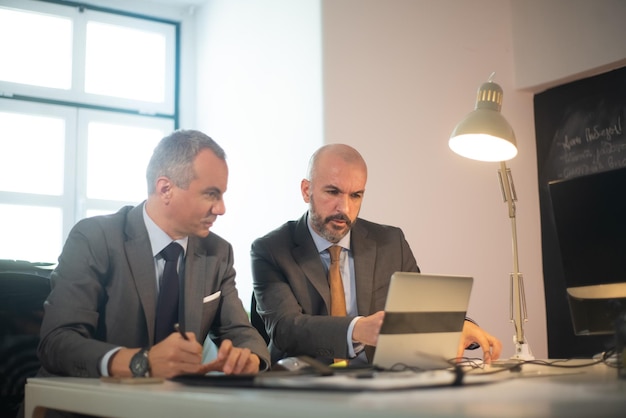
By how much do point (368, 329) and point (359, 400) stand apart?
113 centimetres

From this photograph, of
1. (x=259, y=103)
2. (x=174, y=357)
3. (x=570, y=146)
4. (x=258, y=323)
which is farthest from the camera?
(x=259, y=103)

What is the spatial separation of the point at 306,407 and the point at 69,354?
3.59 ft

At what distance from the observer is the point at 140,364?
1726mm

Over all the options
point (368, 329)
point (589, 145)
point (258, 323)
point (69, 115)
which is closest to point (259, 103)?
point (69, 115)

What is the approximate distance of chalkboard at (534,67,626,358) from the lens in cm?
412

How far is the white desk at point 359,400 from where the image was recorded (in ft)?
3.12

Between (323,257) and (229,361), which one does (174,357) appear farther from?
(323,257)

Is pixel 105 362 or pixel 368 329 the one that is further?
pixel 368 329

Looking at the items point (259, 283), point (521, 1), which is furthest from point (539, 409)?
point (521, 1)

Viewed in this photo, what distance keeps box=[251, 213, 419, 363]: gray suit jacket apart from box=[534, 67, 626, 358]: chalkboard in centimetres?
165

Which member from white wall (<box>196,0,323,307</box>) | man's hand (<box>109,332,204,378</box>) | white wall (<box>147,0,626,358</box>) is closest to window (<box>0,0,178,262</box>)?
white wall (<box>196,0,323,307</box>)

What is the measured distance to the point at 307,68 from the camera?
4.03 metres

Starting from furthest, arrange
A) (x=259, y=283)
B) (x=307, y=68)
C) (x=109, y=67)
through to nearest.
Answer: (x=109, y=67) < (x=307, y=68) < (x=259, y=283)

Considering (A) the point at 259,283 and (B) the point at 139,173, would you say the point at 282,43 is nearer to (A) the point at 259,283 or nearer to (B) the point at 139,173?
(B) the point at 139,173
